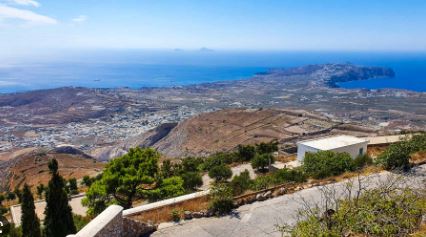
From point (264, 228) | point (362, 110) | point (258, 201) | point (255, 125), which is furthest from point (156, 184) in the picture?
point (362, 110)

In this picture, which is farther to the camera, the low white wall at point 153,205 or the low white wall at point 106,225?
the low white wall at point 153,205

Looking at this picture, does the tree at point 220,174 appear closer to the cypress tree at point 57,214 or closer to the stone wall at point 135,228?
the cypress tree at point 57,214

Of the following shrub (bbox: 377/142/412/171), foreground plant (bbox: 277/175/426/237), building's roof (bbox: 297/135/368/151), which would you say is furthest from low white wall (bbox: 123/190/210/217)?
building's roof (bbox: 297/135/368/151)

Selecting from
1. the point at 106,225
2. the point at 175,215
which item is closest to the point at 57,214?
the point at 175,215

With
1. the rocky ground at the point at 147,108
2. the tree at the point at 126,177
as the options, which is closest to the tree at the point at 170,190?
the tree at the point at 126,177

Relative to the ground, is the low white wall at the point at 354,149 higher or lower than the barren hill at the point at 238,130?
higher

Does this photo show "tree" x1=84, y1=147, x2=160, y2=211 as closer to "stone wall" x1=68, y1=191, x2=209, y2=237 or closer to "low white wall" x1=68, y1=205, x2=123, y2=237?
"stone wall" x1=68, y1=191, x2=209, y2=237

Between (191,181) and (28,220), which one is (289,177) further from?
(28,220)
